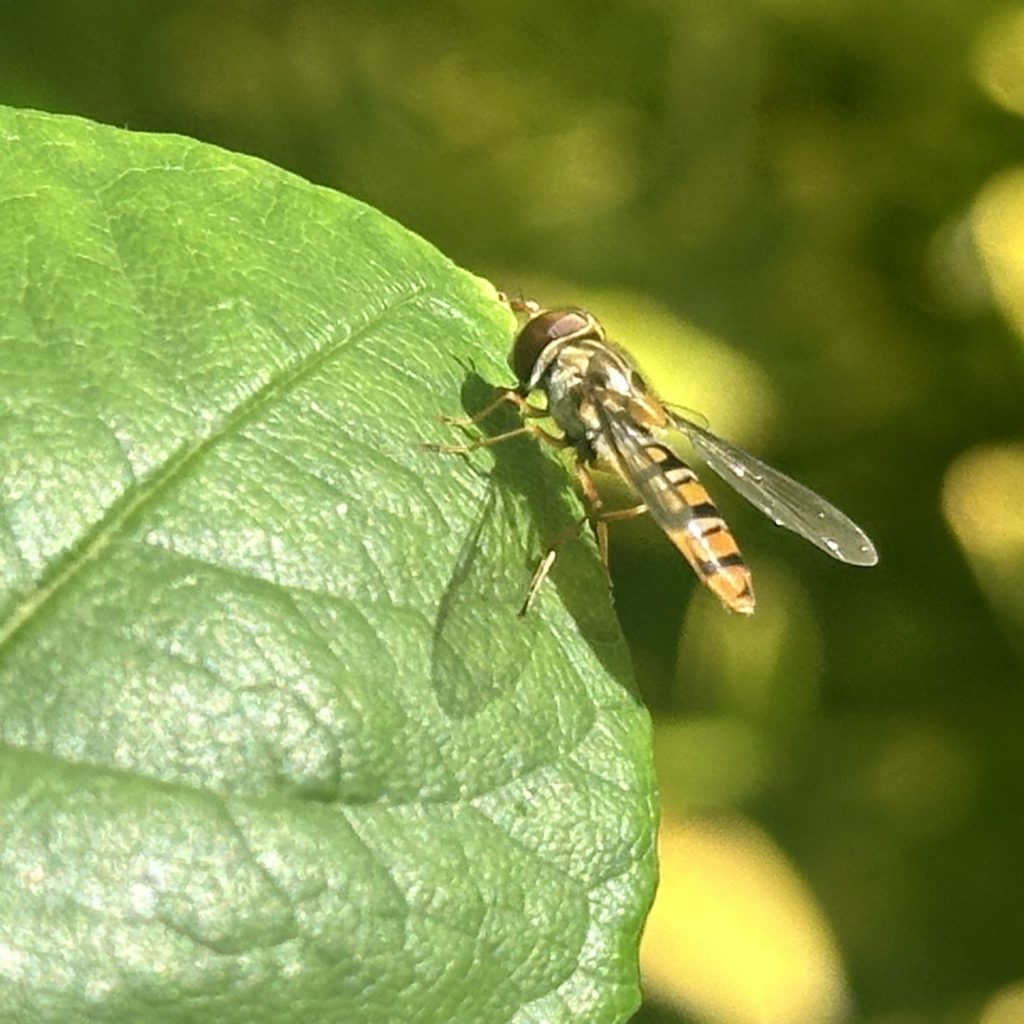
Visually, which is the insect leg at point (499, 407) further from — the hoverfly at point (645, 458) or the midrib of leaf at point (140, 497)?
the midrib of leaf at point (140, 497)

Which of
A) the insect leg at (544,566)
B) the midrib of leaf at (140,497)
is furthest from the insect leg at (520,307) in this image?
the midrib of leaf at (140,497)

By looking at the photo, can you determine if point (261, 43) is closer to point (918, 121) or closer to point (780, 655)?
point (918, 121)

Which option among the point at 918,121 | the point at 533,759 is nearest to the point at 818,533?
the point at 533,759

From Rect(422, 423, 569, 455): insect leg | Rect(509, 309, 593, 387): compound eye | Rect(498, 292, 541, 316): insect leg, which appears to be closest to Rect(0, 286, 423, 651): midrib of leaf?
Rect(422, 423, 569, 455): insect leg

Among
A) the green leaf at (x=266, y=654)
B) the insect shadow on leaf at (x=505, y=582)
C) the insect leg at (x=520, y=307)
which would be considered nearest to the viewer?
the green leaf at (x=266, y=654)

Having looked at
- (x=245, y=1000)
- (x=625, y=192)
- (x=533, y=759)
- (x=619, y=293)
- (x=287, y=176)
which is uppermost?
(x=625, y=192)

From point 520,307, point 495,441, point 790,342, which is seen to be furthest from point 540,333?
point 790,342

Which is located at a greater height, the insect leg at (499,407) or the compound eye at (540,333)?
the compound eye at (540,333)
